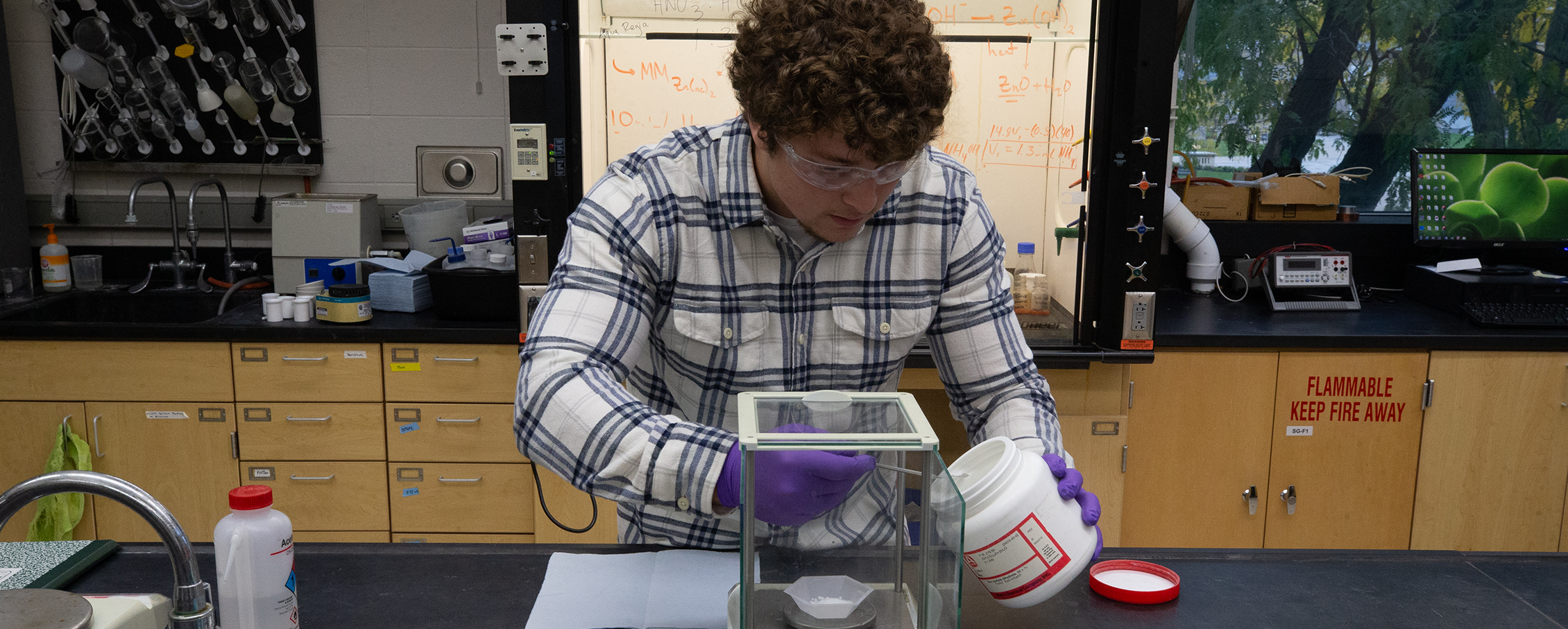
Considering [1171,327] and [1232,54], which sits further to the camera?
[1232,54]

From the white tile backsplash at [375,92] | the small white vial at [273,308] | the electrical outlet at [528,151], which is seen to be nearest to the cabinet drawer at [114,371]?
A: the small white vial at [273,308]

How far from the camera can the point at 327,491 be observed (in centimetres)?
263

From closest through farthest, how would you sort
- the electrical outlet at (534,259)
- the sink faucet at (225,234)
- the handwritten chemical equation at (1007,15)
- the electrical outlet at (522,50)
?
1. the electrical outlet at (522,50)
2. the electrical outlet at (534,259)
3. the handwritten chemical equation at (1007,15)
4. the sink faucet at (225,234)

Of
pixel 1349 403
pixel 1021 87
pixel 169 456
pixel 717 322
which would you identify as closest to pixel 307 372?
pixel 169 456

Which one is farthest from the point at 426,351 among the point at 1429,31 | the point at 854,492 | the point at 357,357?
the point at 1429,31

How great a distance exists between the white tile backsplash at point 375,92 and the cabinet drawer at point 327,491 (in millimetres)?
954

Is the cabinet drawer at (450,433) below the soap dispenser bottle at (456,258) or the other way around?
below

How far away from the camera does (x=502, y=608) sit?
1.08 meters

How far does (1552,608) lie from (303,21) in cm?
324

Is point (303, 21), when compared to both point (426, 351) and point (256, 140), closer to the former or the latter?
point (256, 140)

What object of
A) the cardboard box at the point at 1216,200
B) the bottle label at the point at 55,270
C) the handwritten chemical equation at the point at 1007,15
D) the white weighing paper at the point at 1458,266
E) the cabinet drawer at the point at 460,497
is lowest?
the cabinet drawer at the point at 460,497

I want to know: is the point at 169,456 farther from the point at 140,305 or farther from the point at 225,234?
the point at 225,234

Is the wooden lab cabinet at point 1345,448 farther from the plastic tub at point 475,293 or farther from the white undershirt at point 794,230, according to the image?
the plastic tub at point 475,293

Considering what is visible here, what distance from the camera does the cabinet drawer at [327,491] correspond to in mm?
2607
